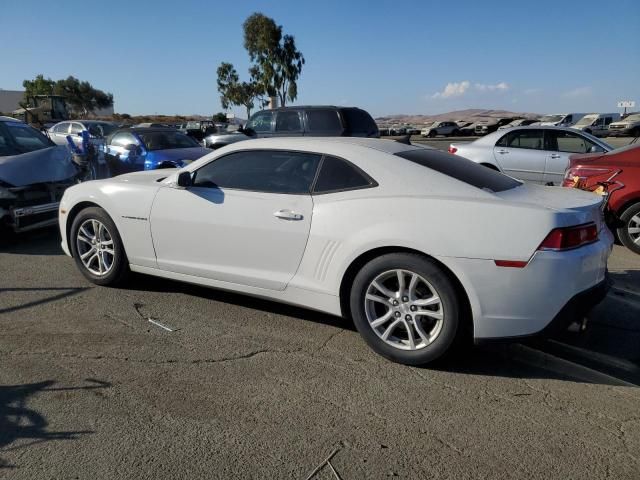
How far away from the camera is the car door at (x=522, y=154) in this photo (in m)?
9.74

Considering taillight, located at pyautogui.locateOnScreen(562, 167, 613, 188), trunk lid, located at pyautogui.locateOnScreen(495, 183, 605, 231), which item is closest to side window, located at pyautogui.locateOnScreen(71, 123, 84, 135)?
taillight, located at pyautogui.locateOnScreen(562, 167, 613, 188)

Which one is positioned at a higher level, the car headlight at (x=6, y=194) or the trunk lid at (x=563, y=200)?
the car headlight at (x=6, y=194)

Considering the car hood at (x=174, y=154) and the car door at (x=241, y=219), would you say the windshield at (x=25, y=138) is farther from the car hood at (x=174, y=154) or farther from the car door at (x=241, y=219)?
the car door at (x=241, y=219)

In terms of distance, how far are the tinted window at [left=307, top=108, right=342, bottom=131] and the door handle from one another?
7642mm

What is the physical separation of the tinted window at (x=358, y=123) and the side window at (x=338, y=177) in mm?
7520

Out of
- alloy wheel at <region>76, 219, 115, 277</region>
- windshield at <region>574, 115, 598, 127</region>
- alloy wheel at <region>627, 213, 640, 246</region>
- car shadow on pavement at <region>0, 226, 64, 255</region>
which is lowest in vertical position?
Answer: windshield at <region>574, 115, 598, 127</region>

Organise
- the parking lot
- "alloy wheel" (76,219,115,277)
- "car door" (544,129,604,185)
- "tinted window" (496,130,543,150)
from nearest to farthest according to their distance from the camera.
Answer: the parking lot → "alloy wheel" (76,219,115,277) → "car door" (544,129,604,185) → "tinted window" (496,130,543,150)

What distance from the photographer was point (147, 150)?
33.8ft

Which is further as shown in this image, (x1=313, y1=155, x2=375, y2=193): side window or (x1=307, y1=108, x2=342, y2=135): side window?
(x1=307, y1=108, x2=342, y2=135): side window

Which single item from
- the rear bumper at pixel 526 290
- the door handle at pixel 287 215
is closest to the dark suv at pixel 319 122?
the door handle at pixel 287 215

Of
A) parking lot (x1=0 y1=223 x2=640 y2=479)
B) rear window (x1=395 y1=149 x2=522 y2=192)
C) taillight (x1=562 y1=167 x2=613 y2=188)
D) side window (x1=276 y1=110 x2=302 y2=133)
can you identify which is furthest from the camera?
side window (x1=276 y1=110 x2=302 y2=133)

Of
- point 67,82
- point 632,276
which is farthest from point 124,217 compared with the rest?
point 67,82

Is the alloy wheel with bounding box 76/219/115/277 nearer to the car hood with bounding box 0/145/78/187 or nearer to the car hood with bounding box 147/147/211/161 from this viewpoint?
the car hood with bounding box 0/145/78/187

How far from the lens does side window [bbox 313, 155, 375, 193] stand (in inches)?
144
